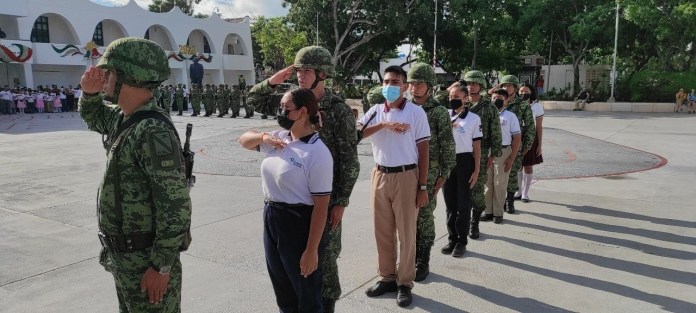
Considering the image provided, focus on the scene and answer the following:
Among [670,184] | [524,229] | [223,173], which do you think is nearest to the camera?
[524,229]

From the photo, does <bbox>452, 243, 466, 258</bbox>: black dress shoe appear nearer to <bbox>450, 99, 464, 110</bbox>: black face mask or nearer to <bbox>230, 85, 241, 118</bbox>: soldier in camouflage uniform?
<bbox>450, 99, 464, 110</bbox>: black face mask

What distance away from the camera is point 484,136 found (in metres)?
5.41

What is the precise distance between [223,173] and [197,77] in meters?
28.7

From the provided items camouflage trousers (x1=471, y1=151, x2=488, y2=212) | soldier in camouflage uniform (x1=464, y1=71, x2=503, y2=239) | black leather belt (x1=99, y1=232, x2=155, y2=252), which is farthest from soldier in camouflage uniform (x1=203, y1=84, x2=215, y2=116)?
black leather belt (x1=99, y1=232, x2=155, y2=252)

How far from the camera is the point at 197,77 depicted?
117 ft

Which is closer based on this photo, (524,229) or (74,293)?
(74,293)

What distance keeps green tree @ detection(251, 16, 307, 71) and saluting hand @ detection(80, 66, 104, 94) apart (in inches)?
1493

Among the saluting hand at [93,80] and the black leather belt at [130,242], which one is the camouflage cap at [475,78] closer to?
the saluting hand at [93,80]

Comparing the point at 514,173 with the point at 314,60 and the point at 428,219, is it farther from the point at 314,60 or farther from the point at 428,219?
the point at 314,60

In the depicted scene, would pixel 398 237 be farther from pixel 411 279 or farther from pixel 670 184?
pixel 670 184

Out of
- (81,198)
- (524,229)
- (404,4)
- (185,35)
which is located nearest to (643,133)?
(524,229)

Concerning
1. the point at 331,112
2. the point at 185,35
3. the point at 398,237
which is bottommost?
the point at 398,237

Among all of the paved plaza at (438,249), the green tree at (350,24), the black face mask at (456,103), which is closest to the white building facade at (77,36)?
the green tree at (350,24)

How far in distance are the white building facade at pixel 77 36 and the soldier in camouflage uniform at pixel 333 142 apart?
3181 cm
